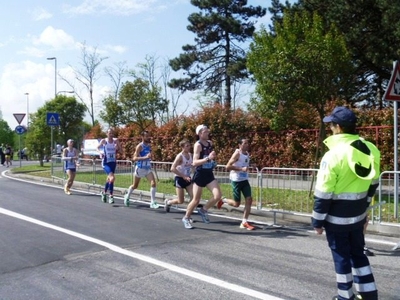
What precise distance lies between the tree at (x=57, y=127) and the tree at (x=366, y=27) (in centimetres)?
1587

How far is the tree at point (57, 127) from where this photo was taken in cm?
2928

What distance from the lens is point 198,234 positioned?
8.57 metres

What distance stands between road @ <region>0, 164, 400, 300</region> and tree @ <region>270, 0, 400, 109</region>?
12.2 metres

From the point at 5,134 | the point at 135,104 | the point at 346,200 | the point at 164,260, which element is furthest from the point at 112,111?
the point at 5,134

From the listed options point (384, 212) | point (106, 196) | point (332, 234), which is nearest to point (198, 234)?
point (384, 212)

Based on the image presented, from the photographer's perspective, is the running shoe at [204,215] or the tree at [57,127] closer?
the running shoe at [204,215]

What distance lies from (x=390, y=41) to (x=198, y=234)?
47.2 feet

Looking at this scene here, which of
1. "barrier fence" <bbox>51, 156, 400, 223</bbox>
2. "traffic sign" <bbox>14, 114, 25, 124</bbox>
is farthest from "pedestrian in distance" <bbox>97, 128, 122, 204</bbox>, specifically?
"traffic sign" <bbox>14, 114, 25, 124</bbox>

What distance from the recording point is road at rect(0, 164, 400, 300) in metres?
5.44

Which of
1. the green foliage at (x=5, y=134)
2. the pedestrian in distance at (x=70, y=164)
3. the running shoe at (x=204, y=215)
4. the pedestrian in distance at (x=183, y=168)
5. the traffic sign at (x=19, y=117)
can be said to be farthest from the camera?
the green foliage at (x=5, y=134)

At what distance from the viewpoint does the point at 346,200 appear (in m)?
4.57

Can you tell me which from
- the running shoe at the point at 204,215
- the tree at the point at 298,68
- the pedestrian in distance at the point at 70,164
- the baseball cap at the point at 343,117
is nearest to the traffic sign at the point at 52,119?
the pedestrian in distance at the point at 70,164

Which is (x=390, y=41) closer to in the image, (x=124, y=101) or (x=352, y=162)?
(x=124, y=101)

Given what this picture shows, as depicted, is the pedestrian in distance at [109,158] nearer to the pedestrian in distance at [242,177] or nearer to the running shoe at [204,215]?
the running shoe at [204,215]
